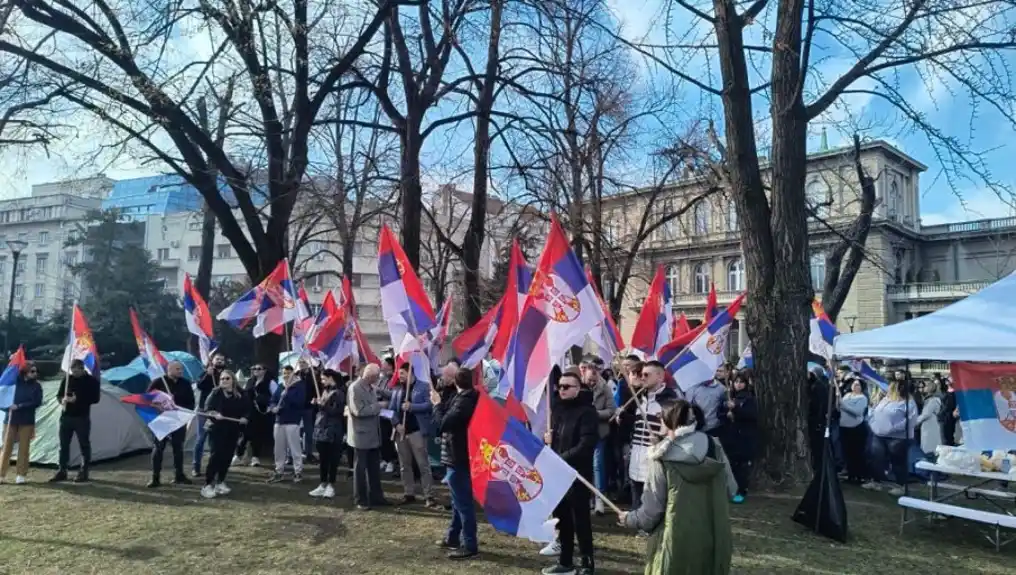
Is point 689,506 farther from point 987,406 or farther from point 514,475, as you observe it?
point 987,406

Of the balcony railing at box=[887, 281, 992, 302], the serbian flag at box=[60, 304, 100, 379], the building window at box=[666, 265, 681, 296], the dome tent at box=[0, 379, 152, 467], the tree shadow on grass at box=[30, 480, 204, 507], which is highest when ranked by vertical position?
the building window at box=[666, 265, 681, 296]

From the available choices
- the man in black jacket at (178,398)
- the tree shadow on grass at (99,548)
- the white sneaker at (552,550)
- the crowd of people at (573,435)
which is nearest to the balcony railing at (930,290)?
the crowd of people at (573,435)

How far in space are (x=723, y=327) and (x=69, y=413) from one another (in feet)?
30.6

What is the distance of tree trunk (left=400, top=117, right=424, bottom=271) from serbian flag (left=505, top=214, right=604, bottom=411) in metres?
6.47

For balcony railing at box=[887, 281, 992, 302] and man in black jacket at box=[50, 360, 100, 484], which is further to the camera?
balcony railing at box=[887, 281, 992, 302]

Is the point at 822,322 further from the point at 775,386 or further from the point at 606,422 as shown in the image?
the point at 606,422

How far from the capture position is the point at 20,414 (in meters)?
10.8

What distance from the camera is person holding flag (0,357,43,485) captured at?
10703 mm

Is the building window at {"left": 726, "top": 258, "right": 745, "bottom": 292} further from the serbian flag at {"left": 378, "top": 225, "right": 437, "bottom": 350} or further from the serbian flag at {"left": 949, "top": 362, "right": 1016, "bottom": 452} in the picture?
the serbian flag at {"left": 378, "top": 225, "right": 437, "bottom": 350}

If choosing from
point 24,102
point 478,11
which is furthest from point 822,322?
point 24,102

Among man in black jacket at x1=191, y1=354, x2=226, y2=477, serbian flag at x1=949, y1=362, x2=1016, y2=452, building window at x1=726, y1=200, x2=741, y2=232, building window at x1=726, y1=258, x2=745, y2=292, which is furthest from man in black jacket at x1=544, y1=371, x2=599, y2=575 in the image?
building window at x1=726, y1=258, x2=745, y2=292


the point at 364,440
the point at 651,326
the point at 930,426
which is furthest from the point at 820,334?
the point at 364,440

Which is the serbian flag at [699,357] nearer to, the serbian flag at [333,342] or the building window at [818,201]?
the serbian flag at [333,342]

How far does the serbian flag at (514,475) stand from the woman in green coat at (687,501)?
1.21 meters
